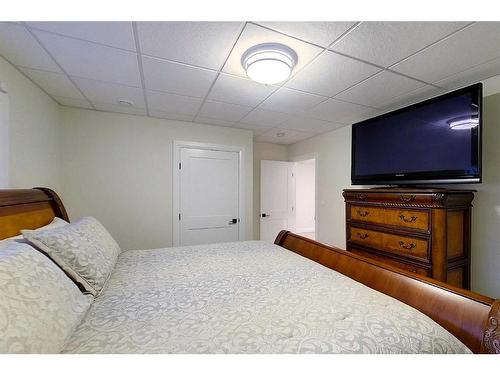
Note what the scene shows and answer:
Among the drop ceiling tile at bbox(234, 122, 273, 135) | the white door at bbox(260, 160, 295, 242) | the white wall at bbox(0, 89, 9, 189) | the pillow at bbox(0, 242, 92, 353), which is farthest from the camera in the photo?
the white door at bbox(260, 160, 295, 242)

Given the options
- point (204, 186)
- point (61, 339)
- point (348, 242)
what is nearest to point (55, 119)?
point (204, 186)

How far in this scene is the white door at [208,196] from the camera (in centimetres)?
304

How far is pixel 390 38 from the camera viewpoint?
129cm

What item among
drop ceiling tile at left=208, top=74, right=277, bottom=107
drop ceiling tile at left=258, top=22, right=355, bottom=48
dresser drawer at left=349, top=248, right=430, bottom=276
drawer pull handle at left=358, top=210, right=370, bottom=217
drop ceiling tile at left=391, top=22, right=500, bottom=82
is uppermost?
drop ceiling tile at left=208, top=74, right=277, bottom=107

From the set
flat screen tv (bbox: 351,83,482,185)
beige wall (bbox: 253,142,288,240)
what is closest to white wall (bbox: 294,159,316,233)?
beige wall (bbox: 253,142,288,240)

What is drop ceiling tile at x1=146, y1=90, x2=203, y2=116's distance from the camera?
2.18 meters

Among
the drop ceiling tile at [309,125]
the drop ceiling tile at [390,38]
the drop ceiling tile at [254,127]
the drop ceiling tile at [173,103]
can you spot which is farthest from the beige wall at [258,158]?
the drop ceiling tile at [390,38]

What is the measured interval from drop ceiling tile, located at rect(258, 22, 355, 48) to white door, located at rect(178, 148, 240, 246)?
7.05ft

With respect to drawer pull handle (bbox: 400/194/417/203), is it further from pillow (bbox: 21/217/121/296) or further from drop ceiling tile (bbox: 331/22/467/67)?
pillow (bbox: 21/217/121/296)

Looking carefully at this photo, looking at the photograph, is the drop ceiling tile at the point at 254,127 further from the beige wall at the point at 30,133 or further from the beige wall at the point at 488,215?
the beige wall at the point at 488,215

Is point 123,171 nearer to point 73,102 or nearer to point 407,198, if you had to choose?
point 73,102

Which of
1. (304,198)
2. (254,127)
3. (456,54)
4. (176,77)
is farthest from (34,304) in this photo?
(304,198)

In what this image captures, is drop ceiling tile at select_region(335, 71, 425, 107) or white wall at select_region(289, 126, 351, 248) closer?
drop ceiling tile at select_region(335, 71, 425, 107)

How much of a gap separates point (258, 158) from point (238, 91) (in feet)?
7.36
